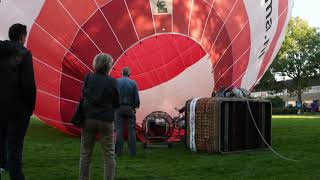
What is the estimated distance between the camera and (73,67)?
8.59 m

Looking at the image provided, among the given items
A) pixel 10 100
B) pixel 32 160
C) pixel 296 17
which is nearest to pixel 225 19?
pixel 32 160

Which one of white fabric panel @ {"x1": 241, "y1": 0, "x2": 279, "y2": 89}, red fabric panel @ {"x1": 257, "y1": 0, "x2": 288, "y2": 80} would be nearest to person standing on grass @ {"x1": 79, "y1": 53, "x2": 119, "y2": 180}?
white fabric panel @ {"x1": 241, "y1": 0, "x2": 279, "y2": 89}

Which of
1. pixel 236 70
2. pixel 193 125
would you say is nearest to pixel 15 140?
pixel 193 125

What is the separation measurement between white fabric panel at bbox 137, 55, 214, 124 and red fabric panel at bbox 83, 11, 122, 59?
0.98 m

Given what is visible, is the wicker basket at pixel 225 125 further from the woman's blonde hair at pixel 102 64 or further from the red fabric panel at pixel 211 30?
the woman's blonde hair at pixel 102 64

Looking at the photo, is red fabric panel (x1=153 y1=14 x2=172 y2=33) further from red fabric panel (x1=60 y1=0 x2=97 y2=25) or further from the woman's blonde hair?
the woman's blonde hair

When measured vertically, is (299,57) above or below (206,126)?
above

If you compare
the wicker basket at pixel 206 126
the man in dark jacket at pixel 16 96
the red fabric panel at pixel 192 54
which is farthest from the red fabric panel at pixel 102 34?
the man in dark jacket at pixel 16 96

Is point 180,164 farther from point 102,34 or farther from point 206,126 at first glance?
point 102,34

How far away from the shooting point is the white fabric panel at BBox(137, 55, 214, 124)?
9016 mm

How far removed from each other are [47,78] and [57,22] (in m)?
0.98

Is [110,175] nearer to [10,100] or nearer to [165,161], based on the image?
[10,100]

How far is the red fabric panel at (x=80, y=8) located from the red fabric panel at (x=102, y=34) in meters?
0.10

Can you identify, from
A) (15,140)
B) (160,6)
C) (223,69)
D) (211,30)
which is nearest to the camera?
(15,140)
